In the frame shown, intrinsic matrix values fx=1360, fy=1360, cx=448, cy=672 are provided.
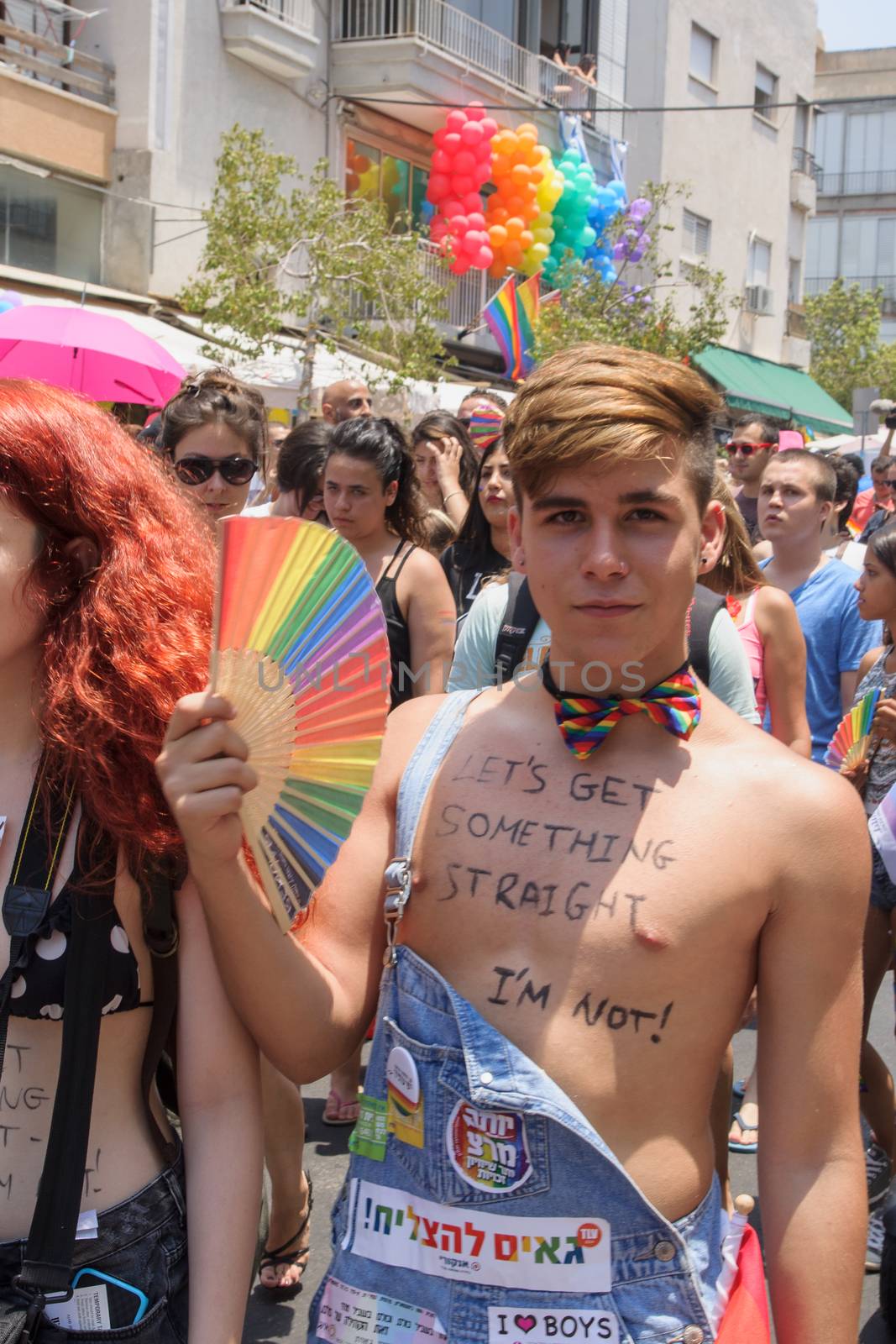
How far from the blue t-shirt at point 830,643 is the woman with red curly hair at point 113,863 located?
12.6 ft

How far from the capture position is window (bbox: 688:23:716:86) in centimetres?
2747

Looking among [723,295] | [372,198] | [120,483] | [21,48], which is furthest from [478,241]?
[120,483]

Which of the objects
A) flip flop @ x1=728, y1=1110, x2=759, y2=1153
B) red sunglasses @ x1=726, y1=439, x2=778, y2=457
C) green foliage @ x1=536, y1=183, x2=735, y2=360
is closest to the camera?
flip flop @ x1=728, y1=1110, x2=759, y2=1153

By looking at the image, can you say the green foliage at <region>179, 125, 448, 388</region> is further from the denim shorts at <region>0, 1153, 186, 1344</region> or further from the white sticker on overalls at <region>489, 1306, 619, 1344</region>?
the white sticker on overalls at <region>489, 1306, 619, 1344</region>

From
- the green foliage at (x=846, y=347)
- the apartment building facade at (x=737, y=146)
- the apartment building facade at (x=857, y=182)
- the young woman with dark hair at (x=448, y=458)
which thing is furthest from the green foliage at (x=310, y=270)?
the apartment building facade at (x=857, y=182)

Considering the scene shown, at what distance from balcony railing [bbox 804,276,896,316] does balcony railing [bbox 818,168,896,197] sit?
3.28 meters

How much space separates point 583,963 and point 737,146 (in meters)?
30.7

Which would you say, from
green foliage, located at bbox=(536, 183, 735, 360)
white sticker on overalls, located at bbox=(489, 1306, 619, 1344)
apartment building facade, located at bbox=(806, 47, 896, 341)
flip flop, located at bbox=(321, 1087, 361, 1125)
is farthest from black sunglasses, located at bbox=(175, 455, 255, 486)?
apartment building facade, located at bbox=(806, 47, 896, 341)

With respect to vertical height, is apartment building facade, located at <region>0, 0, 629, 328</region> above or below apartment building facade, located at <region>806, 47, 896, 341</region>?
below

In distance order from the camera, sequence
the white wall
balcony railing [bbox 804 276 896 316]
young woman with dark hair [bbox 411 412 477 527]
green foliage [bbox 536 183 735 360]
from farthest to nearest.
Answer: balcony railing [bbox 804 276 896 316] → green foliage [bbox 536 183 735 360] → the white wall → young woman with dark hair [bbox 411 412 477 527]

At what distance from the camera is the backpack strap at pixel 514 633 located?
132 inches

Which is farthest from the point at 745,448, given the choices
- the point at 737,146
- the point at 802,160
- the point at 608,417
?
the point at 802,160

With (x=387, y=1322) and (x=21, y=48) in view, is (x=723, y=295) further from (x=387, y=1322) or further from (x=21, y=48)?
(x=387, y=1322)

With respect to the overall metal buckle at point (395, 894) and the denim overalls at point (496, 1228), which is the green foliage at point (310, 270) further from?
the denim overalls at point (496, 1228)
